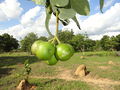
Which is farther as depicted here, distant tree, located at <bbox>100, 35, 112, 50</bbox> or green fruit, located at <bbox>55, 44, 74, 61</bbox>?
distant tree, located at <bbox>100, 35, 112, 50</bbox>

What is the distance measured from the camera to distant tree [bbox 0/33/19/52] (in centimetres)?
3766

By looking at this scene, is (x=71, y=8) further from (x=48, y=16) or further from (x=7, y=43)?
(x=7, y=43)

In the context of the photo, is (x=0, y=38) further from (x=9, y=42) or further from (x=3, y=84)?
(x=3, y=84)

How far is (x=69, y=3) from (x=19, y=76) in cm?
1188

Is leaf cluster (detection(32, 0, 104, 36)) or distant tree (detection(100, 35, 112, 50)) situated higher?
distant tree (detection(100, 35, 112, 50))

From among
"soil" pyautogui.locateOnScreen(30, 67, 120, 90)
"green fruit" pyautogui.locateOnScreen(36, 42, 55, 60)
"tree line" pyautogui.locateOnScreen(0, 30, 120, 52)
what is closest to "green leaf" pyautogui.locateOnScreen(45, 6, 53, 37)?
"green fruit" pyautogui.locateOnScreen(36, 42, 55, 60)

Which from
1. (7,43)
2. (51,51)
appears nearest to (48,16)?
(51,51)

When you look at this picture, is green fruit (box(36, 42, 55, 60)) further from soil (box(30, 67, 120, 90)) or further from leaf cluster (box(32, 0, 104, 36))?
soil (box(30, 67, 120, 90))

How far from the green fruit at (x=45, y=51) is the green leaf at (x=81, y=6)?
0.17 metres

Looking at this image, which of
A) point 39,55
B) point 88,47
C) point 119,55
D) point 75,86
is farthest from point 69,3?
point 88,47

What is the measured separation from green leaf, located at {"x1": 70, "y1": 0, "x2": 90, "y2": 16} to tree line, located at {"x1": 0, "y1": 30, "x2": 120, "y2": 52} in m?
25.9

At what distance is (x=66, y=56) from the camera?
2.06 ft

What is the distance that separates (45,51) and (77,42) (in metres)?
31.5

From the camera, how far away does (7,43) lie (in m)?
39.4
